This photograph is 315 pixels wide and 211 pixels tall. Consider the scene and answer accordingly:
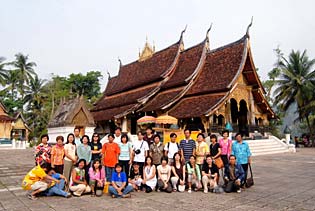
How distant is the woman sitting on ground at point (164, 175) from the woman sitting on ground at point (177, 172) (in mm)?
102

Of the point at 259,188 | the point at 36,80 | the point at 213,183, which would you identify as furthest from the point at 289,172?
the point at 36,80

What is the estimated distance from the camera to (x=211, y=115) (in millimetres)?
14508

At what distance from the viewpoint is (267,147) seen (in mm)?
16078

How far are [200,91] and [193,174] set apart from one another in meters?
10.4

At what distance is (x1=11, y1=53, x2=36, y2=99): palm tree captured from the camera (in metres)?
40.6

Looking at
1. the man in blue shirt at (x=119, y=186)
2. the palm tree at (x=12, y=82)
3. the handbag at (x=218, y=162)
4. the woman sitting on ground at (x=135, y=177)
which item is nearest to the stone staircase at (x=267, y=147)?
the handbag at (x=218, y=162)

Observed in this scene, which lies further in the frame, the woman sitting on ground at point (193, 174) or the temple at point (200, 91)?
the temple at point (200, 91)

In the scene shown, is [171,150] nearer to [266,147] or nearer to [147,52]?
[266,147]

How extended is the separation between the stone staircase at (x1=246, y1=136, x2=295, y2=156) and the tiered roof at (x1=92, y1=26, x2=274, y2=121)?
2654mm

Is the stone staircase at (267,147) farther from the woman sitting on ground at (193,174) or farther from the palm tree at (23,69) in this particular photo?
the palm tree at (23,69)

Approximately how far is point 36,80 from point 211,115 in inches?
1332

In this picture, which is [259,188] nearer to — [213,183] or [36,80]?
[213,183]

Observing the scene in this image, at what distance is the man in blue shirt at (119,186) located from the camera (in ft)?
18.5

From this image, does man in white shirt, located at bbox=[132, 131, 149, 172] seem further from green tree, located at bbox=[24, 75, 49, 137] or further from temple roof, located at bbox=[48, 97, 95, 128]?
green tree, located at bbox=[24, 75, 49, 137]
